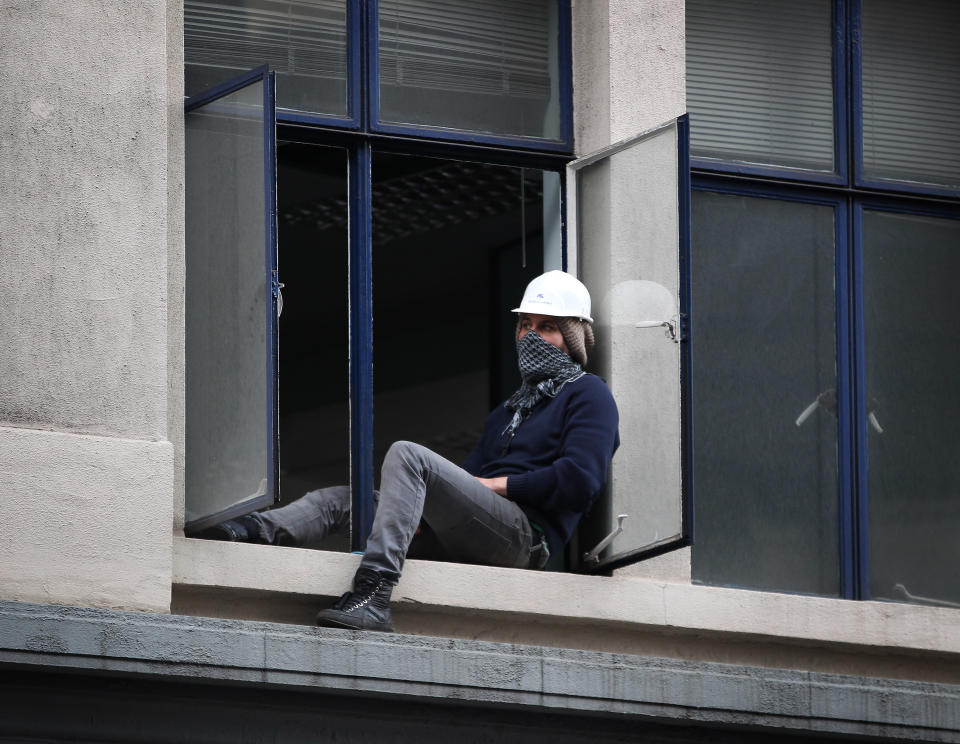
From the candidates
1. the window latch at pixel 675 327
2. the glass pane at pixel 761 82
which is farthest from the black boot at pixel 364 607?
the glass pane at pixel 761 82

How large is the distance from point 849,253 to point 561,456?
215 cm

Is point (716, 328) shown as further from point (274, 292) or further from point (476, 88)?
point (274, 292)

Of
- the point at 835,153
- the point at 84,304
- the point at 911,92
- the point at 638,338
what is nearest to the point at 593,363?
the point at 638,338

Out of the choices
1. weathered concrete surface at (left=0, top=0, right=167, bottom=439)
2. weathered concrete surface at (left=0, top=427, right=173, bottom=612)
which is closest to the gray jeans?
weathered concrete surface at (left=0, top=427, right=173, bottom=612)

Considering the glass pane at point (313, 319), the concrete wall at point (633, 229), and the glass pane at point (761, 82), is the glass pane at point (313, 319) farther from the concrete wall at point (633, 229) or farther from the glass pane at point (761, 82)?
the glass pane at point (761, 82)

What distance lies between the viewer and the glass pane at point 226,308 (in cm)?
846

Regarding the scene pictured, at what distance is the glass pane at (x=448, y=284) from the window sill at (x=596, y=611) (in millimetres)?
1718

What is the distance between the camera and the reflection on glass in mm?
12766

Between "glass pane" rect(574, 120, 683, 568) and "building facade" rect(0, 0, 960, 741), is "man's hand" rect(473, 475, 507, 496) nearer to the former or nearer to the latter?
→ "building facade" rect(0, 0, 960, 741)

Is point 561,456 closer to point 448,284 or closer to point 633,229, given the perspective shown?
point 633,229

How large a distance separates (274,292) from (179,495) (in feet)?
2.92

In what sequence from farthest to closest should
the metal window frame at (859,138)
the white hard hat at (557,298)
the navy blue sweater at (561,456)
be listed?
the metal window frame at (859,138) → the white hard hat at (557,298) → the navy blue sweater at (561,456)

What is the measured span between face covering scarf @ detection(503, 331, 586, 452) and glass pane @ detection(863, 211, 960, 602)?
5.82 feet

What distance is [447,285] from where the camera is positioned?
1628 cm
